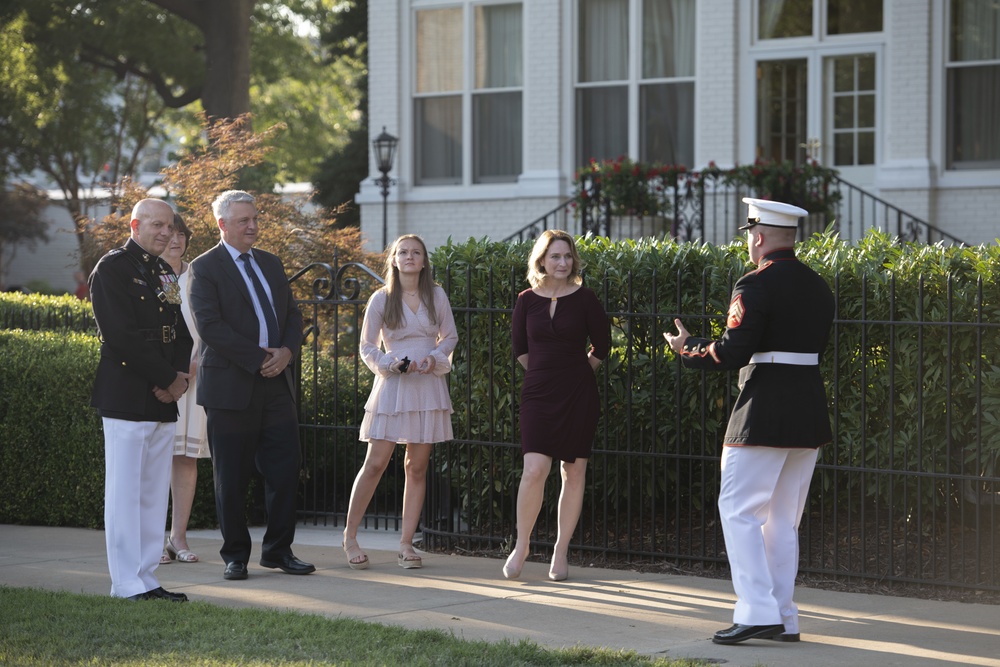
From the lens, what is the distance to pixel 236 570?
7.49 meters

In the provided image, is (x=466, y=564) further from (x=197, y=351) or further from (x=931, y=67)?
(x=931, y=67)

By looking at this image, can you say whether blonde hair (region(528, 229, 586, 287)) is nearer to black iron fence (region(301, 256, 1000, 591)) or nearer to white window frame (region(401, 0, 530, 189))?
black iron fence (region(301, 256, 1000, 591))

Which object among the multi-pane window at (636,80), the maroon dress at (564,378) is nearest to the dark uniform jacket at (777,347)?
the maroon dress at (564,378)

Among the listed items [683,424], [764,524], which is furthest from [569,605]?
[683,424]

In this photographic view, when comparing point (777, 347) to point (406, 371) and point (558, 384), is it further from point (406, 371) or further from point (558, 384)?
point (406, 371)

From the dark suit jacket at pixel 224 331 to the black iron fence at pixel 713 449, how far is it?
61.0 inches

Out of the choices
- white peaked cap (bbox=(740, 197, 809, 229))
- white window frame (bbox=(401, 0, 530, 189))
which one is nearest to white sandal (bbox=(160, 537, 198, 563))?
white peaked cap (bbox=(740, 197, 809, 229))

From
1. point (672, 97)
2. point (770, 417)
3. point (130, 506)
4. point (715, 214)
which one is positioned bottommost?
point (130, 506)

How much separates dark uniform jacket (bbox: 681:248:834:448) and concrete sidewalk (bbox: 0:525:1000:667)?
933mm

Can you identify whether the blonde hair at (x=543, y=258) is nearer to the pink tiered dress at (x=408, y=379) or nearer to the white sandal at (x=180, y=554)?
the pink tiered dress at (x=408, y=379)

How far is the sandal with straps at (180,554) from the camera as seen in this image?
815 cm

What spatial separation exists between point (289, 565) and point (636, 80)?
10846 mm

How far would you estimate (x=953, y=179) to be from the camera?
50.0 feet

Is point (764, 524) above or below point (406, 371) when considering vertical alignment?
below
